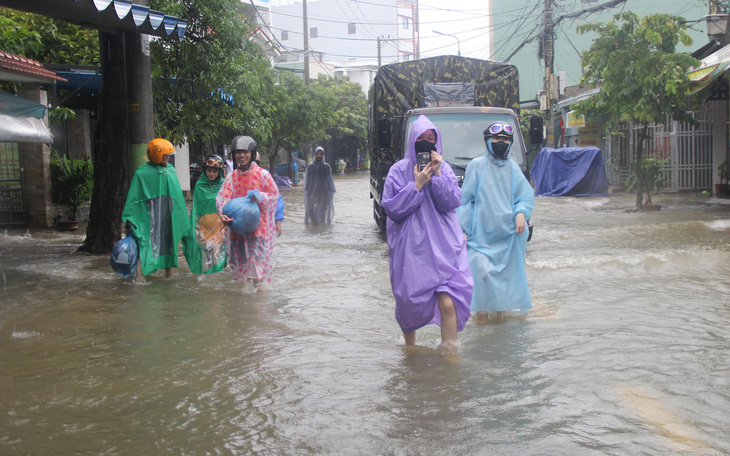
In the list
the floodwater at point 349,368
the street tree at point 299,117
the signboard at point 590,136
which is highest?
the street tree at point 299,117

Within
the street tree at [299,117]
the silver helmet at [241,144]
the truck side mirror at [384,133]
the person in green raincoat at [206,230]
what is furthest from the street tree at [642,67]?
the street tree at [299,117]

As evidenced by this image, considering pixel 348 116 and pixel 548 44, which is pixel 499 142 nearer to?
pixel 548 44

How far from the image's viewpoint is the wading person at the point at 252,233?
7.58 meters

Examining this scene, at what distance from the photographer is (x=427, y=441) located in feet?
11.4

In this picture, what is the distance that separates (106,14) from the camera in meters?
7.80

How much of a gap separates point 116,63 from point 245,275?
4.06 metres

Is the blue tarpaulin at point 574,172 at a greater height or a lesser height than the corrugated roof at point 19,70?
lesser

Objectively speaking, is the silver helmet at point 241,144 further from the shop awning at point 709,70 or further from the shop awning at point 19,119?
the shop awning at point 709,70

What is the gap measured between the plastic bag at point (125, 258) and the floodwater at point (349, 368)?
0.25 m

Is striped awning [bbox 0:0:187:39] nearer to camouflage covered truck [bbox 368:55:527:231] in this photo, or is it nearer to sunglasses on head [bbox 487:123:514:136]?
sunglasses on head [bbox 487:123:514:136]

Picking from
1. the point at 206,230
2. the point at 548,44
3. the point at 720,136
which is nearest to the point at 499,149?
the point at 206,230

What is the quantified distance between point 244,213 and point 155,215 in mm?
1592

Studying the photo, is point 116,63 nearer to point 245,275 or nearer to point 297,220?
point 245,275

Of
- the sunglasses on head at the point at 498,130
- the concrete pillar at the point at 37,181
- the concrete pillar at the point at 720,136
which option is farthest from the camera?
the concrete pillar at the point at 720,136
